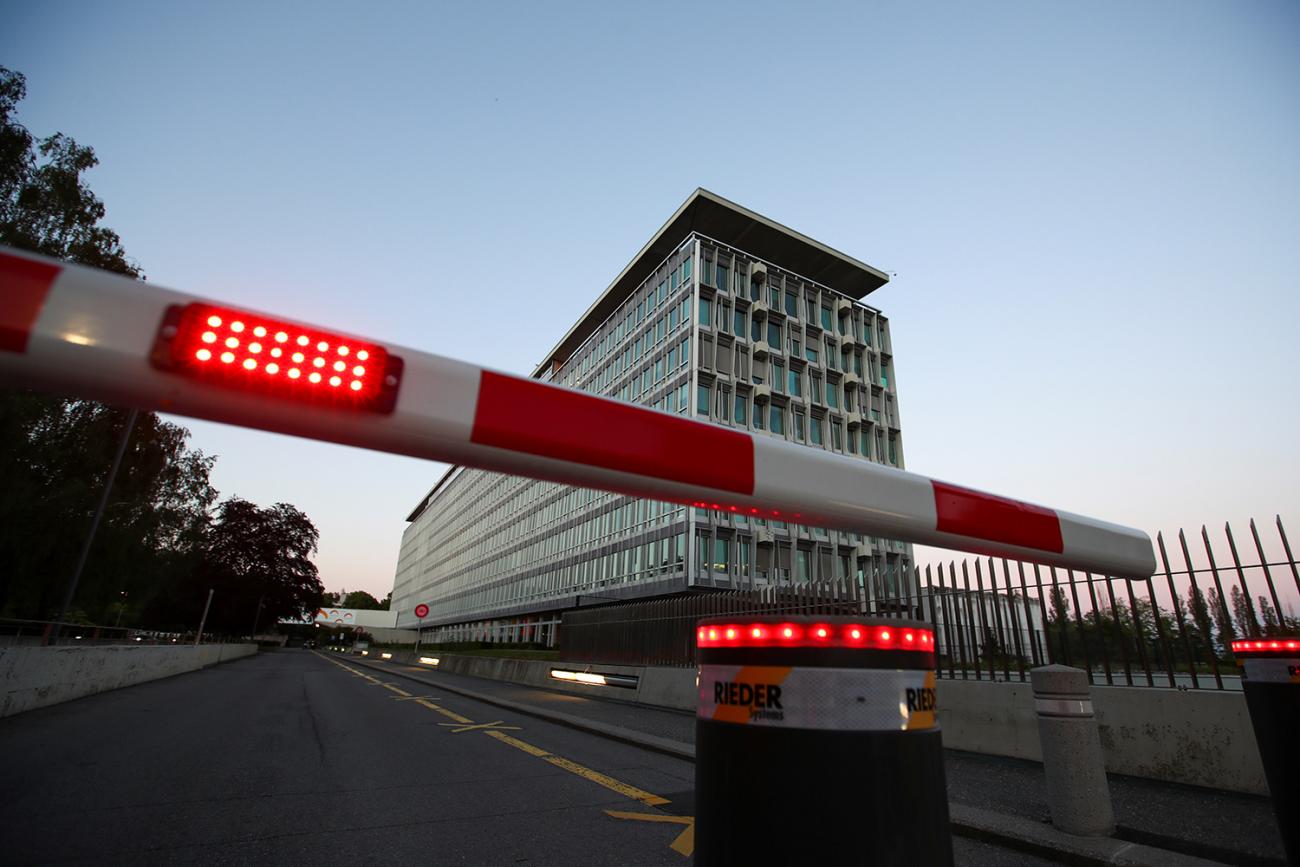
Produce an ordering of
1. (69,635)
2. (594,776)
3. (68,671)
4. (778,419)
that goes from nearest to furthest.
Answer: (594,776) < (68,671) < (69,635) < (778,419)

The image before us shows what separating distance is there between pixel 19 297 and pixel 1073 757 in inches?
205

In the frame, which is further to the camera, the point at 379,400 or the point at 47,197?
the point at 47,197

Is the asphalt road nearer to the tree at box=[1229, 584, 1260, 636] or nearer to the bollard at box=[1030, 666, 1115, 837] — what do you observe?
the bollard at box=[1030, 666, 1115, 837]

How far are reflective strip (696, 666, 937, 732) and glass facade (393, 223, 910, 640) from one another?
2803cm

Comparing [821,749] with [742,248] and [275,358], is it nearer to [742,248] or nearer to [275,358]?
[275,358]

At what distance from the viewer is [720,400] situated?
1359 inches

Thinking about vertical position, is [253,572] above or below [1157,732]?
above

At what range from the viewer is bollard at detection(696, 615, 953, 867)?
1.22 m

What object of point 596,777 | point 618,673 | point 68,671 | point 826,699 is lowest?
point 596,777

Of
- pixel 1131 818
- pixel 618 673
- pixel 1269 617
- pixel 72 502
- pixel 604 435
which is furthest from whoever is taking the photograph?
pixel 72 502

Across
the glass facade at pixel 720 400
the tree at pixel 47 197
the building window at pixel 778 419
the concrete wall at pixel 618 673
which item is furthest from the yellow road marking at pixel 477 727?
the building window at pixel 778 419

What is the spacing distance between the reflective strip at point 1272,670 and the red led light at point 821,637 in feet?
A: 8.84

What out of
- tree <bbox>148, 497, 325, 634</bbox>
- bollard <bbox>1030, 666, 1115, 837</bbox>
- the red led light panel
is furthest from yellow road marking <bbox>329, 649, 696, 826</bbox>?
tree <bbox>148, 497, 325, 634</bbox>

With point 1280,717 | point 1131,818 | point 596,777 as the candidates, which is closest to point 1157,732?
point 1131,818
